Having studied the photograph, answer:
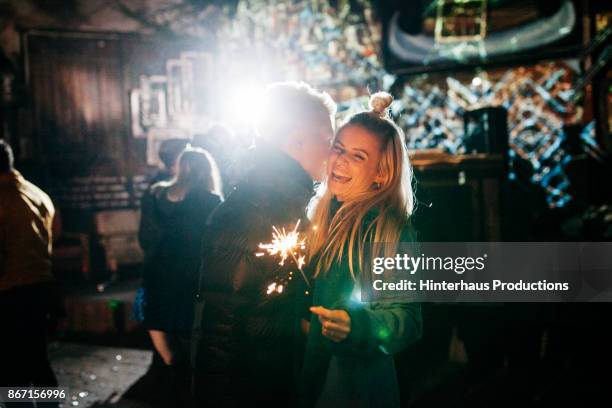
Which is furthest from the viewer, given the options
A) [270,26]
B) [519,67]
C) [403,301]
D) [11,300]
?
[270,26]

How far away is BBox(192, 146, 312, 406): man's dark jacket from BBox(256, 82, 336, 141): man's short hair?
297mm

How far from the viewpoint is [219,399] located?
6.07 ft

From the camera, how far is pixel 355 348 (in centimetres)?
173

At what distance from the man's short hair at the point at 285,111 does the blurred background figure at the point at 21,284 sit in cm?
230

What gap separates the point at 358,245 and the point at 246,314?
18.1 inches

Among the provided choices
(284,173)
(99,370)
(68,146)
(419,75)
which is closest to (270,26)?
(419,75)

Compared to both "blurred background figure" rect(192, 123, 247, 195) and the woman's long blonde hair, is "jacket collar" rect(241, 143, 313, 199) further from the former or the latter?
"blurred background figure" rect(192, 123, 247, 195)

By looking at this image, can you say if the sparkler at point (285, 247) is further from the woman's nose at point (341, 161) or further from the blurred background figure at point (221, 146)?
the blurred background figure at point (221, 146)

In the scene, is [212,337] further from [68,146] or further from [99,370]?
[68,146]

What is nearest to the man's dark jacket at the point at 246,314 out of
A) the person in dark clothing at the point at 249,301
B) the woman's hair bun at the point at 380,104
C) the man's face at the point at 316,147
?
the person in dark clothing at the point at 249,301

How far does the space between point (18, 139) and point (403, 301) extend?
10042 millimetres

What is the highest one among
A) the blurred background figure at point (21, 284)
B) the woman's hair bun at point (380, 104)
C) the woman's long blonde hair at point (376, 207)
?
the woman's hair bun at point (380, 104)

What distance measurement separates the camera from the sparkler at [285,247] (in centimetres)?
189

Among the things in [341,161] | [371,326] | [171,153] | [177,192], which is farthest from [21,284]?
[371,326]
